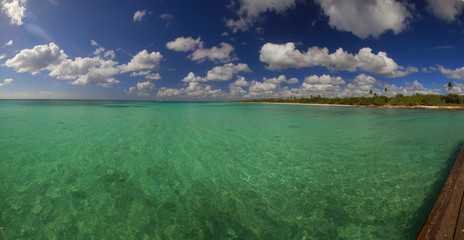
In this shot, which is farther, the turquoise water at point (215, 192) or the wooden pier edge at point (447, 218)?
the turquoise water at point (215, 192)

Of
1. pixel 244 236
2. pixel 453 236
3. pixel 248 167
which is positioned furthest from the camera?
pixel 248 167

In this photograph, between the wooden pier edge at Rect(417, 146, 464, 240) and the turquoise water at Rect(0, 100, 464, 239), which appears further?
the turquoise water at Rect(0, 100, 464, 239)

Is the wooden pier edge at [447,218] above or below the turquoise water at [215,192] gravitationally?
above

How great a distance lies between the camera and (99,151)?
9602mm

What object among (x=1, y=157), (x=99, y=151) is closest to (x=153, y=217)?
(x=99, y=151)

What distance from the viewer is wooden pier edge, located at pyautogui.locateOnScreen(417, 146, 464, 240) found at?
304 cm

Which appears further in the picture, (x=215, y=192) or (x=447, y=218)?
(x=215, y=192)

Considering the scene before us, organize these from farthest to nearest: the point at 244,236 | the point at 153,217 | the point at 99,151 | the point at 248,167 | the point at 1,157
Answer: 1. the point at 99,151
2. the point at 1,157
3. the point at 248,167
4. the point at 153,217
5. the point at 244,236

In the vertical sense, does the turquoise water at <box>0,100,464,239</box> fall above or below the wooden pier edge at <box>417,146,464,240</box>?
below

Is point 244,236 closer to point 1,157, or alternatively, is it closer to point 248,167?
point 248,167

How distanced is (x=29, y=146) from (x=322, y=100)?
156m

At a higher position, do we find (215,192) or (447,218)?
(447,218)

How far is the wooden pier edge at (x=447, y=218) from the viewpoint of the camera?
3.04 m

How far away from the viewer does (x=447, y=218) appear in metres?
3.42
